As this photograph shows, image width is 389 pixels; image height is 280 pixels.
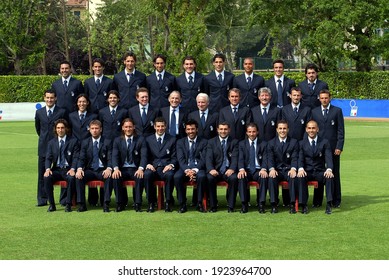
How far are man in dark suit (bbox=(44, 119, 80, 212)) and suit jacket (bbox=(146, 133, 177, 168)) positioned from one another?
1.05 metres

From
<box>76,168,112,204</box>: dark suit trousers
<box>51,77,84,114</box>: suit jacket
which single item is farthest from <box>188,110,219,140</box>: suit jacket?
<box>51,77,84,114</box>: suit jacket

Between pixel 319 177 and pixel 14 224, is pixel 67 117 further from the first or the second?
pixel 319 177

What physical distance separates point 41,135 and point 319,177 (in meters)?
4.19

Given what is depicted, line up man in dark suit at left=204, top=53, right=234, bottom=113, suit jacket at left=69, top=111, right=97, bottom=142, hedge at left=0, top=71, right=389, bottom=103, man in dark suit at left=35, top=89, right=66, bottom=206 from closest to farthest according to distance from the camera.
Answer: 1. suit jacket at left=69, top=111, right=97, bottom=142
2. man in dark suit at left=35, top=89, right=66, bottom=206
3. man in dark suit at left=204, top=53, right=234, bottom=113
4. hedge at left=0, top=71, right=389, bottom=103

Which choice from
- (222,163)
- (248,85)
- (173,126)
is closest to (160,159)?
(173,126)

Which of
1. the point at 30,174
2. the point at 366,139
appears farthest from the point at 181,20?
the point at 30,174

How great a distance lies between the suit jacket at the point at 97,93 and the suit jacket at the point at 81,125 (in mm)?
385

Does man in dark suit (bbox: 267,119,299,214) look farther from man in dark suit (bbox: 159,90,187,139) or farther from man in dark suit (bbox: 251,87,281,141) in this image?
man in dark suit (bbox: 159,90,187,139)

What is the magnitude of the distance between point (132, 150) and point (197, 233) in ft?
7.99

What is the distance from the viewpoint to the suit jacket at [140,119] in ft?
41.9

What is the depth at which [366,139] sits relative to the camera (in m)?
25.9

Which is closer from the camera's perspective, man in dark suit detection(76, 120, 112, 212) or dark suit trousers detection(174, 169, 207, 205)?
dark suit trousers detection(174, 169, 207, 205)

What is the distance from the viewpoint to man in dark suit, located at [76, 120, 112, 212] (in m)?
12.3

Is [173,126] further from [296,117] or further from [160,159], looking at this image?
[296,117]
